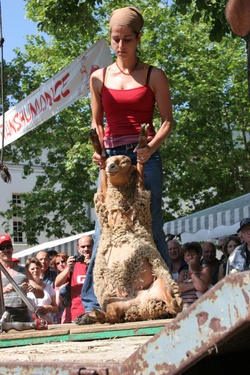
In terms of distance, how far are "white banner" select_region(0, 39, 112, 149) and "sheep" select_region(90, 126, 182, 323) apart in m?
5.06

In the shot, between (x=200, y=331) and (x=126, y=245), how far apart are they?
9.35 ft

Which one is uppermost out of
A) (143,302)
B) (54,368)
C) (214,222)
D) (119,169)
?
(214,222)

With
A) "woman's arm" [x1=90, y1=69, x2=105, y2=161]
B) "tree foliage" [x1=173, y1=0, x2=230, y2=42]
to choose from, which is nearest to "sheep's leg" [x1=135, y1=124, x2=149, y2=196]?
"woman's arm" [x1=90, y1=69, x2=105, y2=161]

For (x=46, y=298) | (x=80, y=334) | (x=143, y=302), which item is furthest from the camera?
(x=46, y=298)

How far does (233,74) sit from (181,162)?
432 centimetres

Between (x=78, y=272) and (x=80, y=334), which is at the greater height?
(x=78, y=272)

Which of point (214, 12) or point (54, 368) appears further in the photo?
point (214, 12)

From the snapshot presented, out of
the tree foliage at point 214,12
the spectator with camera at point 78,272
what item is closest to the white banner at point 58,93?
the tree foliage at point 214,12

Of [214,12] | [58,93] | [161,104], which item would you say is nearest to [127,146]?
[161,104]

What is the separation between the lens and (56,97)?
973 cm

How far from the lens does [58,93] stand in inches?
381

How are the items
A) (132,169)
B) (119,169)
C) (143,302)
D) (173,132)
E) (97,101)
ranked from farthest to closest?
1. (173,132)
2. (97,101)
3. (132,169)
4. (119,169)
5. (143,302)

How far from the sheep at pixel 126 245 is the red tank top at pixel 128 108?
0.76ft

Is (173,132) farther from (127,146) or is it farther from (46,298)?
(127,146)
